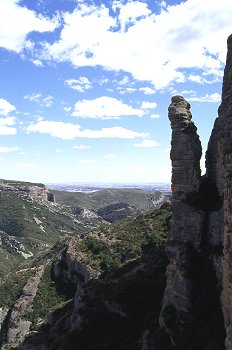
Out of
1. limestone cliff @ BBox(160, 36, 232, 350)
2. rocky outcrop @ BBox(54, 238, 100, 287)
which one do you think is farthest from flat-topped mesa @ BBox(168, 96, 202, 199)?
rocky outcrop @ BBox(54, 238, 100, 287)

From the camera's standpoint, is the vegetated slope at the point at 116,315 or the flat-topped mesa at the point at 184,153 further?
the vegetated slope at the point at 116,315

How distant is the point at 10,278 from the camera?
138125 millimetres

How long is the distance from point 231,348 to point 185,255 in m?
20.2

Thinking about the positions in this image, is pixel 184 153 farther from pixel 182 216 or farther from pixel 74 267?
pixel 74 267

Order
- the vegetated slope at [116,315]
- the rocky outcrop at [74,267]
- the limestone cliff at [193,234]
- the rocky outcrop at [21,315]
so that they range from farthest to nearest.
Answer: the rocky outcrop at [21,315] → the rocky outcrop at [74,267] → the vegetated slope at [116,315] → the limestone cliff at [193,234]

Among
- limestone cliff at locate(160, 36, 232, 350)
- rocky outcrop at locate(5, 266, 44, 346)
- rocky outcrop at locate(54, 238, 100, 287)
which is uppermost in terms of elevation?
limestone cliff at locate(160, 36, 232, 350)

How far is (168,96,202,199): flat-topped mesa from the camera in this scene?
4106cm

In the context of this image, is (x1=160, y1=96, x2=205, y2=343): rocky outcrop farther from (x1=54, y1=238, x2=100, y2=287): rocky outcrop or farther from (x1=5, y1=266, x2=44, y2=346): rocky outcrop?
(x1=5, y1=266, x2=44, y2=346): rocky outcrop

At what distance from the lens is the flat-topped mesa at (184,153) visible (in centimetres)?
4106

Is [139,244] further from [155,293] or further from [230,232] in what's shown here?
[230,232]

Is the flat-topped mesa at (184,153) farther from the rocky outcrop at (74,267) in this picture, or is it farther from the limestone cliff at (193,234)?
the rocky outcrop at (74,267)

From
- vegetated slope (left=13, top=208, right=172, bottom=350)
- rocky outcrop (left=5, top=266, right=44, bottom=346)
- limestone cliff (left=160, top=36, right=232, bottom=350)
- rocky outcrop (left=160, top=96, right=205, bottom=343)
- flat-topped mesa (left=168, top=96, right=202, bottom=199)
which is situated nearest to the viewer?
limestone cliff (left=160, top=36, right=232, bottom=350)

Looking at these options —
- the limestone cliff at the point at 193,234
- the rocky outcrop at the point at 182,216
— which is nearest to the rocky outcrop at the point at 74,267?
the rocky outcrop at the point at 182,216

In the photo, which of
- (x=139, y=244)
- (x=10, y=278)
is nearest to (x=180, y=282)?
(x=139, y=244)
